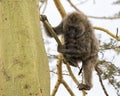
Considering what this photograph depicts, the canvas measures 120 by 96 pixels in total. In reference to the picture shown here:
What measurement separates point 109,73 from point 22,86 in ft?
4.57

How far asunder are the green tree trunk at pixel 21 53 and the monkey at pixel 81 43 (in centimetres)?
71

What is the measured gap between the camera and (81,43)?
253 cm

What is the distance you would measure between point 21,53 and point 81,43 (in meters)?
0.91

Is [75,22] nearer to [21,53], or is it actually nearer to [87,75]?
[87,75]

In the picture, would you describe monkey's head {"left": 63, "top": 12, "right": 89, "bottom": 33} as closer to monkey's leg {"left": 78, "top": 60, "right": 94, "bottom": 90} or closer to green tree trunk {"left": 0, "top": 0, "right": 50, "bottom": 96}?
monkey's leg {"left": 78, "top": 60, "right": 94, "bottom": 90}

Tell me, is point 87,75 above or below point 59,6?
below

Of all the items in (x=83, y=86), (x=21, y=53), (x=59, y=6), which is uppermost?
(x=21, y=53)

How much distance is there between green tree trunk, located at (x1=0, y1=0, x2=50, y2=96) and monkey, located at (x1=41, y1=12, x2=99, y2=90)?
2.35 feet

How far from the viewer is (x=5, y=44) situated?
5.53 ft

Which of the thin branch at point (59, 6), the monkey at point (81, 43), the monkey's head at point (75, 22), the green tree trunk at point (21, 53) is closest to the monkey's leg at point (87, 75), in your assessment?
the monkey at point (81, 43)

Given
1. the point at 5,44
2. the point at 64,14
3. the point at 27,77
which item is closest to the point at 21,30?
the point at 5,44

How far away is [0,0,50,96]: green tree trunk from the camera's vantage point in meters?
1.64

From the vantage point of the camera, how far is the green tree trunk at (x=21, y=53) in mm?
1642

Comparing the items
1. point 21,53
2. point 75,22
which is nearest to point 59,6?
→ point 75,22
